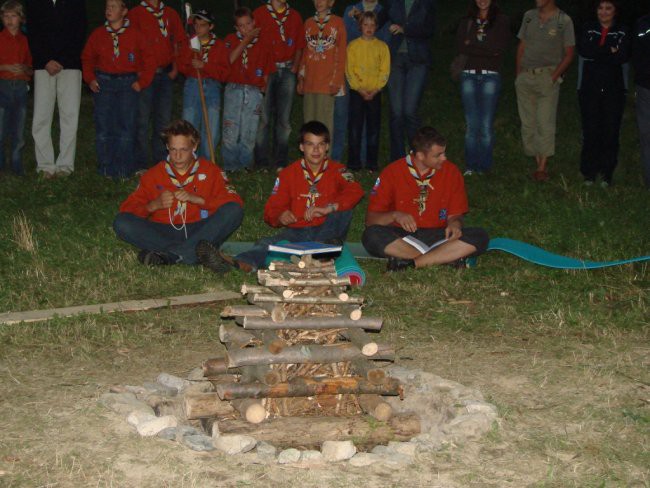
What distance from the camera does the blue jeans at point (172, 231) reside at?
8680 mm

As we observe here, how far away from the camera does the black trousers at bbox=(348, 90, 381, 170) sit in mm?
12039

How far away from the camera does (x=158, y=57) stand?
37.8 feet

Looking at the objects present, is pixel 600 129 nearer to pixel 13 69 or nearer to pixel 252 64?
pixel 252 64

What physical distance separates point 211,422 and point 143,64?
23.4 ft

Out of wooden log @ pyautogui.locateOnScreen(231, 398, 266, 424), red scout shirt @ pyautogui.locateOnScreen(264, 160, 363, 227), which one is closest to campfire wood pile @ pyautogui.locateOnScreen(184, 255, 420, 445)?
wooden log @ pyautogui.locateOnScreen(231, 398, 266, 424)

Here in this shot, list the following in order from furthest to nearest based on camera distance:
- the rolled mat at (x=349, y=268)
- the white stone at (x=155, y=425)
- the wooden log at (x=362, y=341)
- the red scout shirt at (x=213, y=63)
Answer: the red scout shirt at (x=213, y=63)
the rolled mat at (x=349, y=268)
the wooden log at (x=362, y=341)
the white stone at (x=155, y=425)

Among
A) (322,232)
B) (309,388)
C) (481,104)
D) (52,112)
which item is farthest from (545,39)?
(309,388)

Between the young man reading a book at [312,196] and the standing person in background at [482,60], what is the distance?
342 centimetres

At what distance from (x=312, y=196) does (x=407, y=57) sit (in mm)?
3489

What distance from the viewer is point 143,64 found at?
11.5m

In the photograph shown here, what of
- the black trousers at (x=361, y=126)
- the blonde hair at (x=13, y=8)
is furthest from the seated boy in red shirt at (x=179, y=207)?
the blonde hair at (x=13, y=8)

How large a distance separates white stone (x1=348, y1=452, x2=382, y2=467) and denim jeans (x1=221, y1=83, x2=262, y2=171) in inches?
303

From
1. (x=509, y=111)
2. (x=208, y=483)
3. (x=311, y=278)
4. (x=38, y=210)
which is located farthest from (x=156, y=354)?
(x=509, y=111)

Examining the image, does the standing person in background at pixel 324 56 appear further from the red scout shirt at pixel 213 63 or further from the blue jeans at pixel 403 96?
the red scout shirt at pixel 213 63
